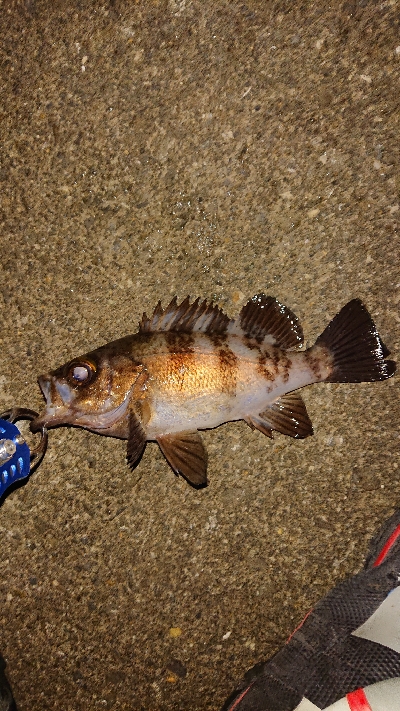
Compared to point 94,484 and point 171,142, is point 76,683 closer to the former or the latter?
point 94,484

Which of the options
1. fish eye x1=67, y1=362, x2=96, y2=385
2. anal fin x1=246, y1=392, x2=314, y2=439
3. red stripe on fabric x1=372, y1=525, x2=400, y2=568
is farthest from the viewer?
red stripe on fabric x1=372, y1=525, x2=400, y2=568

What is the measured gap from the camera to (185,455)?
2566mm

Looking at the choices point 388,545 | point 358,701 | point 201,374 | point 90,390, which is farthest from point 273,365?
point 358,701

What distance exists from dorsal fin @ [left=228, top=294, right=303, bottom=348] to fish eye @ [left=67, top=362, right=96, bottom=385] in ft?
2.33

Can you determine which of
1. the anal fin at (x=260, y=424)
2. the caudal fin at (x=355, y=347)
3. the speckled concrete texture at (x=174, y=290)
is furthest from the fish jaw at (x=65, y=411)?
the caudal fin at (x=355, y=347)

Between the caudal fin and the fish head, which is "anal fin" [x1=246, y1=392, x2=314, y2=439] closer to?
the caudal fin

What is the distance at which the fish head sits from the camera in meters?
2.44

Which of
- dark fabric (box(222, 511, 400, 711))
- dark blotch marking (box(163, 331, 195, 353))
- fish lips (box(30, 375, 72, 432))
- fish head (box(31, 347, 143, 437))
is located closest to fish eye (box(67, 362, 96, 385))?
fish head (box(31, 347, 143, 437))

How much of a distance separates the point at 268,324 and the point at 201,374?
45cm

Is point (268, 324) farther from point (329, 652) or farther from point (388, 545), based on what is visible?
point (329, 652)

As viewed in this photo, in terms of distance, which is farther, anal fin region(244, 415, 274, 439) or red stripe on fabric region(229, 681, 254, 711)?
red stripe on fabric region(229, 681, 254, 711)

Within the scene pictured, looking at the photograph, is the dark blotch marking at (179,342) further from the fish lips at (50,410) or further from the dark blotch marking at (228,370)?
the fish lips at (50,410)

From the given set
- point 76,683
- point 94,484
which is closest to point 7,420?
point 94,484

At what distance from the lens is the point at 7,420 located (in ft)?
Result: 8.20
